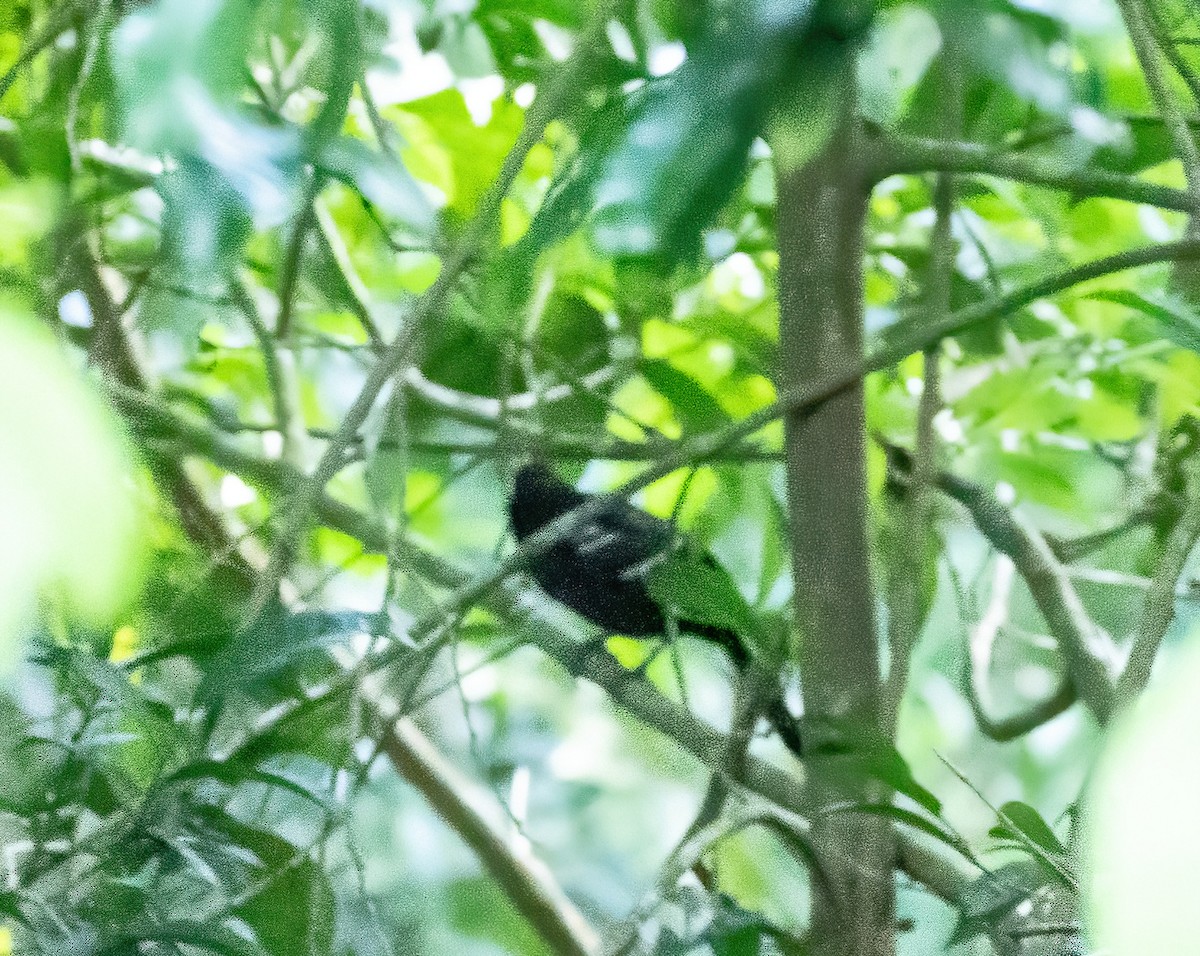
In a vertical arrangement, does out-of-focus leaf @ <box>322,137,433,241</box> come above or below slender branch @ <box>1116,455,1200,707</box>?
above

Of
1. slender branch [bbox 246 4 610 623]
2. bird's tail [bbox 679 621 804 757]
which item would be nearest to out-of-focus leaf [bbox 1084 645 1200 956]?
slender branch [bbox 246 4 610 623]

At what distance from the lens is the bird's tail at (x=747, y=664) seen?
74 centimetres

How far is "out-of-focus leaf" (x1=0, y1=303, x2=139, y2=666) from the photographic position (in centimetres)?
16

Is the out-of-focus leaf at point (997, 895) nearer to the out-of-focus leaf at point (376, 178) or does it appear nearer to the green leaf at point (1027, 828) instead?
the green leaf at point (1027, 828)

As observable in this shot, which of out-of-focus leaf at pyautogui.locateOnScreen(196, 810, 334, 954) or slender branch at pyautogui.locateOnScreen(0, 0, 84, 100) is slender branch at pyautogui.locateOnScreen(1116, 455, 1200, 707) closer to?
out-of-focus leaf at pyautogui.locateOnScreen(196, 810, 334, 954)

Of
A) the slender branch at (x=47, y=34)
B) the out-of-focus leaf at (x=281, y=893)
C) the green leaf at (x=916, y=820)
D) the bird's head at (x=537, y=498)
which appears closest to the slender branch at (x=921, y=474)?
the green leaf at (x=916, y=820)

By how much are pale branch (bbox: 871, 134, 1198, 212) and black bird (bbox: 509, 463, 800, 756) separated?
28cm

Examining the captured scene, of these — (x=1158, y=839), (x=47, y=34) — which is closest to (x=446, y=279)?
(x=47, y=34)

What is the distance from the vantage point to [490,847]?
2.68 feet

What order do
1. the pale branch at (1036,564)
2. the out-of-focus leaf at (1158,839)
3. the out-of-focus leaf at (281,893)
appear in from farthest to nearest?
1. the pale branch at (1036,564)
2. the out-of-focus leaf at (281,893)
3. the out-of-focus leaf at (1158,839)

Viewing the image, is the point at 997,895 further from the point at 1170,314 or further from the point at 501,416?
the point at 501,416

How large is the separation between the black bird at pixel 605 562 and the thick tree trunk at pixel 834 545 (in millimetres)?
93

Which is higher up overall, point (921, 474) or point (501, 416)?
point (501, 416)

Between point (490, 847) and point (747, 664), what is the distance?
22cm
